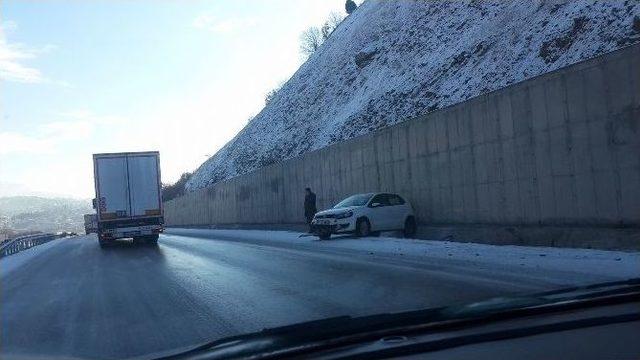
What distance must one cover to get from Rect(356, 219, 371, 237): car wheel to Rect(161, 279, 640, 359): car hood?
50.8 feet

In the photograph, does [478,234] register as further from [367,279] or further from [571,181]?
[367,279]

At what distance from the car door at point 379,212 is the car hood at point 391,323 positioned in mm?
15478

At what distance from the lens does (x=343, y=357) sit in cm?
338

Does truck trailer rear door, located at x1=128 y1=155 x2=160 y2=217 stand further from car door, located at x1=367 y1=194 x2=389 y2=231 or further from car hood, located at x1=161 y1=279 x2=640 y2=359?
car hood, located at x1=161 y1=279 x2=640 y2=359

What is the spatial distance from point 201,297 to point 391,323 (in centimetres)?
556

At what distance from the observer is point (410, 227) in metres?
20.4

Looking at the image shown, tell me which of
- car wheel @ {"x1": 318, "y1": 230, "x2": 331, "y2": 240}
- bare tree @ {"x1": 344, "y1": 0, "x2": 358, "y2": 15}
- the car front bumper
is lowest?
car wheel @ {"x1": 318, "y1": 230, "x2": 331, "y2": 240}

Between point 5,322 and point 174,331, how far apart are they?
278cm

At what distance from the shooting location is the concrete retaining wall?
38.8 feet

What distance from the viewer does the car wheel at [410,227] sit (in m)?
20.3

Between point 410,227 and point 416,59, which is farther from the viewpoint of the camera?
point 416,59

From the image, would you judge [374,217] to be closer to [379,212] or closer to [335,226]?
[379,212]

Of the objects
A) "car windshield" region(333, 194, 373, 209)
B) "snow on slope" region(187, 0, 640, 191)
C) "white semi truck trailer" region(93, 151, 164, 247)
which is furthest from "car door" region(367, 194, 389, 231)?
"white semi truck trailer" region(93, 151, 164, 247)

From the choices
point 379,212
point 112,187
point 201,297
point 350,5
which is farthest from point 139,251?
point 350,5
